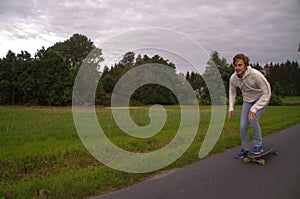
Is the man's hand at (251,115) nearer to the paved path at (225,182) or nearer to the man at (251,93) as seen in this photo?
the man at (251,93)

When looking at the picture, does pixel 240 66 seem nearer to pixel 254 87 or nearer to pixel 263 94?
pixel 254 87

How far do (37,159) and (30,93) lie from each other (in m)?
51.9

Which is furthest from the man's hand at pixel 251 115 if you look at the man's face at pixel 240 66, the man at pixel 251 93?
the man's face at pixel 240 66

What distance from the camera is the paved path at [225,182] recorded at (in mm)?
3320

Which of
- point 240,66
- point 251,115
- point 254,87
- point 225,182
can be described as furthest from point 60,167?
point 254,87

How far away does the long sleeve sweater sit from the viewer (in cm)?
486

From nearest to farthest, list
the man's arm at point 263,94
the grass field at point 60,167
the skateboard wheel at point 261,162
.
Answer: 1. the grass field at point 60,167
2. the skateboard wheel at point 261,162
3. the man's arm at point 263,94

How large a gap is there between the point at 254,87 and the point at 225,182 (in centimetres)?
214

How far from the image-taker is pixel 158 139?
25.2 ft

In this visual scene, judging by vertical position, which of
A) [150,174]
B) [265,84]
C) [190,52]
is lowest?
[150,174]

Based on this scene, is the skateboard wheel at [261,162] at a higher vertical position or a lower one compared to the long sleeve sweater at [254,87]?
lower

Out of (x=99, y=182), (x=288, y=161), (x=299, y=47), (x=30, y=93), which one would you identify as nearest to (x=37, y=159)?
(x=99, y=182)

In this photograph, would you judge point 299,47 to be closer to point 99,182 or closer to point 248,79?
point 248,79

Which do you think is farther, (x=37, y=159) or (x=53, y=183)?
(x=37, y=159)
